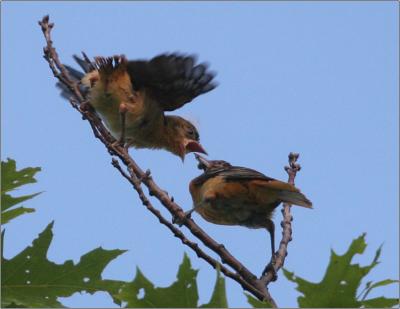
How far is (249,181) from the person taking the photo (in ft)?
16.9

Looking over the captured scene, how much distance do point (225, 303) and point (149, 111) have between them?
424cm

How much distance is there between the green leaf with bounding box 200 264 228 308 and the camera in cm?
246

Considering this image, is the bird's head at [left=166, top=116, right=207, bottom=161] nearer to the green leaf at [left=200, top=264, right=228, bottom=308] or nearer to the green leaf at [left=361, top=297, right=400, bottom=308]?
the green leaf at [left=361, top=297, right=400, bottom=308]

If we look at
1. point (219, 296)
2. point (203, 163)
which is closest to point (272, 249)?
point (203, 163)

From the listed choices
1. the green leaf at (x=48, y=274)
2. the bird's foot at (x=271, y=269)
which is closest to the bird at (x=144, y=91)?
the bird's foot at (x=271, y=269)

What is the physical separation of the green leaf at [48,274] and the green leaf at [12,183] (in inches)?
8.0

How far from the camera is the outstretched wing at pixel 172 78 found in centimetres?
564

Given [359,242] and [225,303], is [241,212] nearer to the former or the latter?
[359,242]

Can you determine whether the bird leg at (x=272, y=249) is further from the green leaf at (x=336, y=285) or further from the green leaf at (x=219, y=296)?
the green leaf at (x=219, y=296)

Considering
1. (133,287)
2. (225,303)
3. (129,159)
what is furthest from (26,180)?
(225,303)

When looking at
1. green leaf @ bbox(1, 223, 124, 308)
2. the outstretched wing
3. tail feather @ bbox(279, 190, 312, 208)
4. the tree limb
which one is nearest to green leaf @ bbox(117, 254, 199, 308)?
the tree limb

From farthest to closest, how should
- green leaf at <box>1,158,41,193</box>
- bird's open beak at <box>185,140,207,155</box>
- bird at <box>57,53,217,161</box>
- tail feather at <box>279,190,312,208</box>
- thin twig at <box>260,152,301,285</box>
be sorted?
bird's open beak at <box>185,140,207,155</box> < bird at <box>57,53,217,161</box> < tail feather at <box>279,190,312,208</box> < thin twig at <box>260,152,301,285</box> < green leaf at <box>1,158,41,193</box>

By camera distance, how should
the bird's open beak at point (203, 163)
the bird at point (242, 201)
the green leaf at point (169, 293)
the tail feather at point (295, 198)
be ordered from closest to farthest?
the green leaf at point (169, 293) < the tail feather at point (295, 198) < the bird at point (242, 201) < the bird's open beak at point (203, 163)

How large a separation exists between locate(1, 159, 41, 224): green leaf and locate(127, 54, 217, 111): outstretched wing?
213 centimetres
